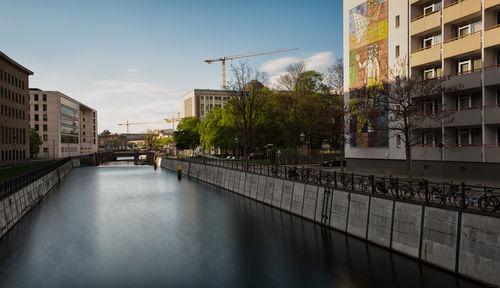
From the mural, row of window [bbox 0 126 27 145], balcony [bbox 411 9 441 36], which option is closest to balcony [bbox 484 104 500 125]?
the mural

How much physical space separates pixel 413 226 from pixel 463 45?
1991 centimetres

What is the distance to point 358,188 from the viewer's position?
22.6 meters

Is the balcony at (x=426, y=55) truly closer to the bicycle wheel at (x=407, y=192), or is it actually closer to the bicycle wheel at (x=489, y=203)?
the bicycle wheel at (x=407, y=192)

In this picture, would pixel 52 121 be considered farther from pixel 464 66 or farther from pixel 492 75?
pixel 492 75

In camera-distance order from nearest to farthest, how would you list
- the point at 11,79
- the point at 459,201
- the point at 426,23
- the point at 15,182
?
1. the point at 459,201
2. the point at 15,182
3. the point at 426,23
4. the point at 11,79

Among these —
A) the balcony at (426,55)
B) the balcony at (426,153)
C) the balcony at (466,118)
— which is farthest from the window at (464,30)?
the balcony at (426,153)

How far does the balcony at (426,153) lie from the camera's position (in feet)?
108

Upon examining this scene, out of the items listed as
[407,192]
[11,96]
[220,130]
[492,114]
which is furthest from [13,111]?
[492,114]

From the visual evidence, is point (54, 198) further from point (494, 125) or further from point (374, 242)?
point (494, 125)

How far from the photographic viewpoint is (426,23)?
33.7 m

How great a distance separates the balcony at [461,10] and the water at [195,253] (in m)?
20.7

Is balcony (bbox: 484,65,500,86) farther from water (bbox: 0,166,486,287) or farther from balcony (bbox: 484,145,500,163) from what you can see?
water (bbox: 0,166,486,287)

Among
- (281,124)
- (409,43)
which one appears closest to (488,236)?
(409,43)

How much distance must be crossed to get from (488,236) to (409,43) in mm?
26171
